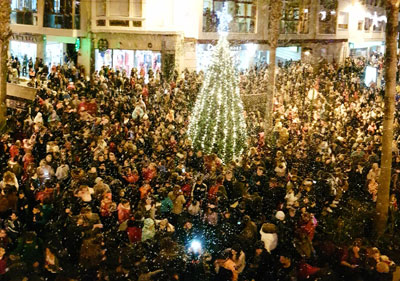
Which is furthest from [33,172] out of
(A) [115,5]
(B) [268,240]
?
(A) [115,5]

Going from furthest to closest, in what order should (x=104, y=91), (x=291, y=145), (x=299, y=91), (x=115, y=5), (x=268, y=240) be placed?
1. (x=115, y=5)
2. (x=299, y=91)
3. (x=104, y=91)
4. (x=291, y=145)
5. (x=268, y=240)

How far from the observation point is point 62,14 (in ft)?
90.3

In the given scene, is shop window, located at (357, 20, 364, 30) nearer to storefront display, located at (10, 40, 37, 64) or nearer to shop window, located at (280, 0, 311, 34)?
shop window, located at (280, 0, 311, 34)

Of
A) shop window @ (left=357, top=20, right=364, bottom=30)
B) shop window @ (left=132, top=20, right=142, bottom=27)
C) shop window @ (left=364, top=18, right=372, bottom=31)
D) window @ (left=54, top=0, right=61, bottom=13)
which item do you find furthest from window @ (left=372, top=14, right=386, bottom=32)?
window @ (left=54, top=0, right=61, bottom=13)

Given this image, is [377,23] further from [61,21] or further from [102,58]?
[61,21]

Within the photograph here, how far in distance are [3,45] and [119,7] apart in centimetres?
1089

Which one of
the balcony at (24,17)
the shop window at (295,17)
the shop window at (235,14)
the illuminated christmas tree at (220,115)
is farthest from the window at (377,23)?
the illuminated christmas tree at (220,115)

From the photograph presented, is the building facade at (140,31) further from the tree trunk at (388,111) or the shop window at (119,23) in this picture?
the tree trunk at (388,111)

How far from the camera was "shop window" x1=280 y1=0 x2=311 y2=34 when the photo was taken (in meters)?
33.3

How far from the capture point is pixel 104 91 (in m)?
19.2

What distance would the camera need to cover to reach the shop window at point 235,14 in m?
29.0

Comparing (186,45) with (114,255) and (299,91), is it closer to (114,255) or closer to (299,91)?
(299,91)

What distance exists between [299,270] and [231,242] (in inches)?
57.3

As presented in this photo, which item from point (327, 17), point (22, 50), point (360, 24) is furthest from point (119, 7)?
point (360, 24)
